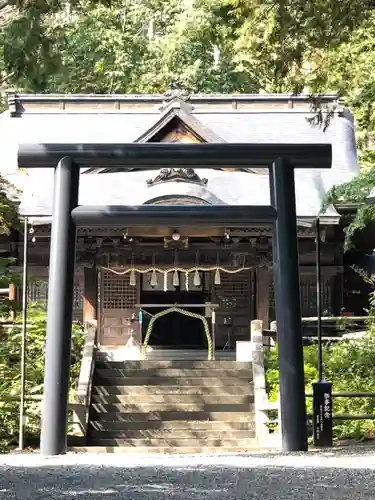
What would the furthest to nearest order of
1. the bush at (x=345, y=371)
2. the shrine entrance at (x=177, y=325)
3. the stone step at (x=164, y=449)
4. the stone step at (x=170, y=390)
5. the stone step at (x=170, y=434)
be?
the shrine entrance at (x=177, y=325)
the stone step at (x=170, y=390)
the stone step at (x=170, y=434)
the bush at (x=345, y=371)
the stone step at (x=164, y=449)

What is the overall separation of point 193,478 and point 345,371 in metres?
8.32

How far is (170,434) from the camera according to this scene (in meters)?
13.4

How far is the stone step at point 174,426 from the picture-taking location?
13.5 meters

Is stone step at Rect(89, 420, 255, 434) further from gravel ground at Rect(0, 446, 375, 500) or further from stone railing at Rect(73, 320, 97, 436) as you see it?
gravel ground at Rect(0, 446, 375, 500)

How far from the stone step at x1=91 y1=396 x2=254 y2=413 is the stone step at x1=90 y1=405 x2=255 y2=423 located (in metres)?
0.07

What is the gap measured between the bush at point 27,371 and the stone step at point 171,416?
32.3 inches

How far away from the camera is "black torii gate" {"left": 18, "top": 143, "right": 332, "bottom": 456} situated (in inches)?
325

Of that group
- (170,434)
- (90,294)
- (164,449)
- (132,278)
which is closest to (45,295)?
(90,294)

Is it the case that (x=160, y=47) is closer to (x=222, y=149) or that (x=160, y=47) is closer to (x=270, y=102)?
Result: (x=270, y=102)

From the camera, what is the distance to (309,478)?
21.1 ft

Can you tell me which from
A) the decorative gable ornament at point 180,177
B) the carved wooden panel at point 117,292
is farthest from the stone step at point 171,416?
the decorative gable ornament at point 180,177

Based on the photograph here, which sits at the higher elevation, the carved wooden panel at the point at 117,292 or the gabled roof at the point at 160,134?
the gabled roof at the point at 160,134

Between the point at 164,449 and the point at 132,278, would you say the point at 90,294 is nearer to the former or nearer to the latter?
the point at 132,278

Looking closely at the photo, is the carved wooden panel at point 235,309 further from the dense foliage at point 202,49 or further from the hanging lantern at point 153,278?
the dense foliage at point 202,49
